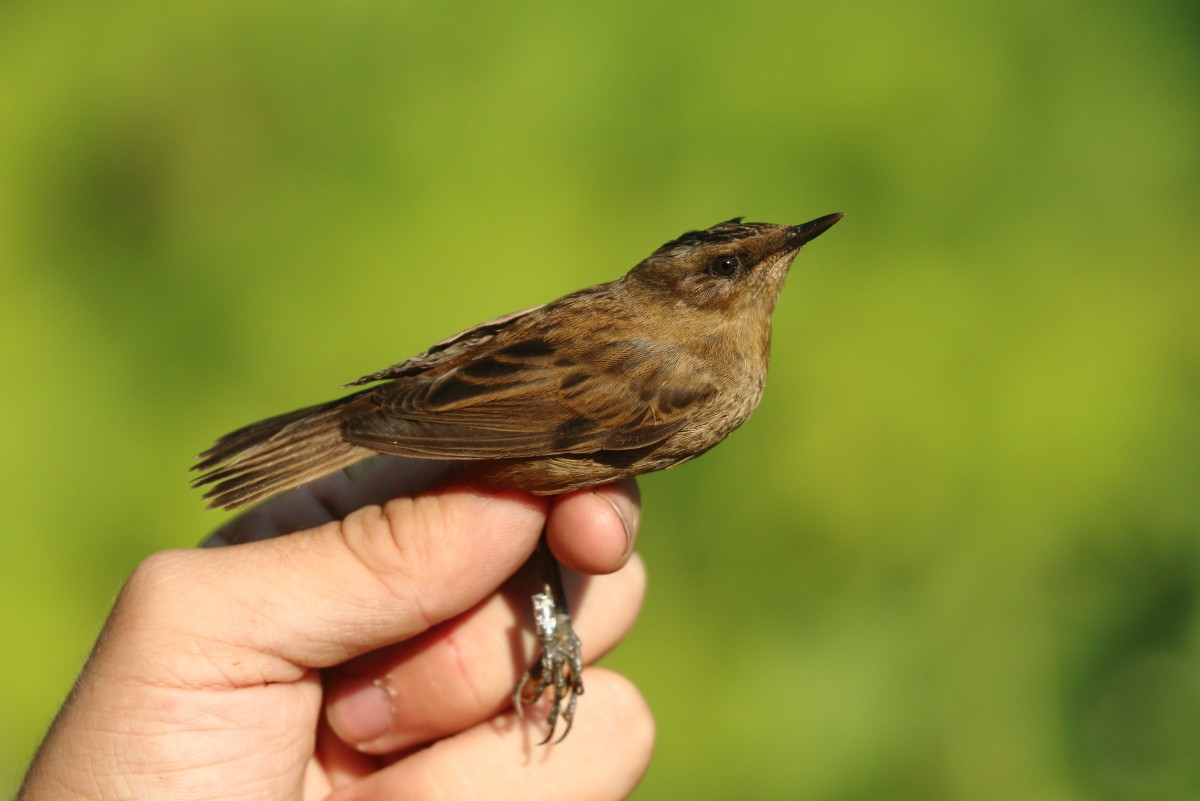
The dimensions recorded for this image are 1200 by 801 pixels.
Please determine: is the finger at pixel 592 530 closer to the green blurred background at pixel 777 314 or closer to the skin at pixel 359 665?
the skin at pixel 359 665

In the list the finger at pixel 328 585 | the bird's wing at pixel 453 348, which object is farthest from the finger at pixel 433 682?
the bird's wing at pixel 453 348

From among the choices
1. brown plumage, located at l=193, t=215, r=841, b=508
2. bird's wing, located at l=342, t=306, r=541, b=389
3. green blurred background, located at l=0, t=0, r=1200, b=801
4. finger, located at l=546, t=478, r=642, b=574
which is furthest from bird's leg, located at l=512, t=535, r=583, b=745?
green blurred background, located at l=0, t=0, r=1200, b=801

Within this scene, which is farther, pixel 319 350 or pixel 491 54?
pixel 491 54

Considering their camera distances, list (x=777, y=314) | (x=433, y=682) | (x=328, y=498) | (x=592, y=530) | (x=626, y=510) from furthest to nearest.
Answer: (x=777, y=314) → (x=328, y=498) → (x=433, y=682) → (x=626, y=510) → (x=592, y=530)

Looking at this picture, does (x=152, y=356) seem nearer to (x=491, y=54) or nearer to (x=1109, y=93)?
(x=491, y=54)

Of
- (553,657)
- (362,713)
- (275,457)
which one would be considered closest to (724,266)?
(553,657)

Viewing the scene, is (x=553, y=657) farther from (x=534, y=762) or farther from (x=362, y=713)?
(x=362, y=713)

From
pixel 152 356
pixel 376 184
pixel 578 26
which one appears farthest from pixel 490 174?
pixel 152 356

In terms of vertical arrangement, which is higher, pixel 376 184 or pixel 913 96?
pixel 376 184
